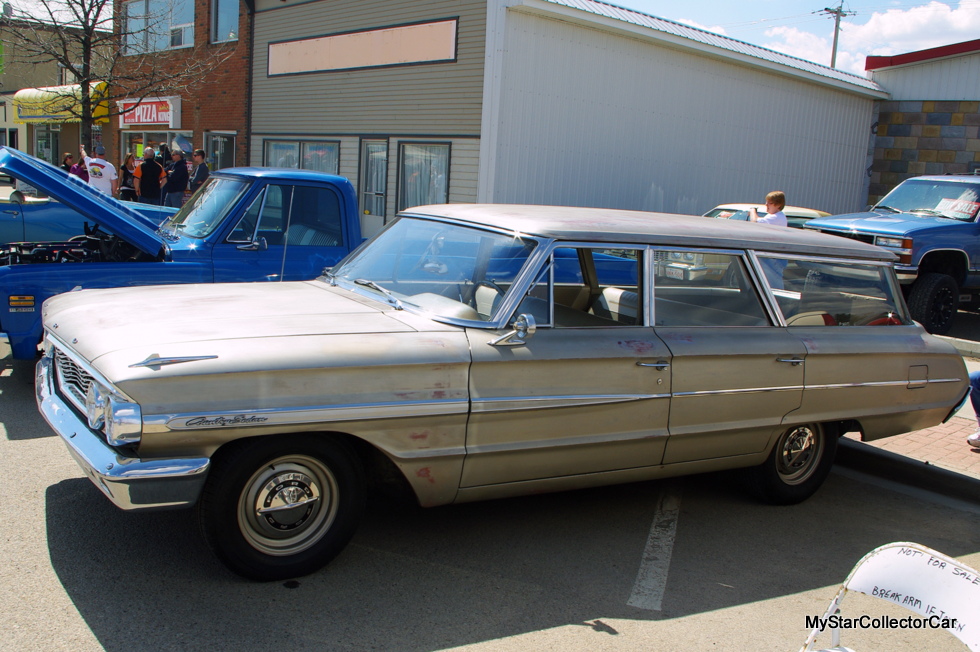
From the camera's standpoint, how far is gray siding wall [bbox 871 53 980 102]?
17109 millimetres

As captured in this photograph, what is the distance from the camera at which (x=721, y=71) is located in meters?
15.9

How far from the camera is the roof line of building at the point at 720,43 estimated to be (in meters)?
13.9

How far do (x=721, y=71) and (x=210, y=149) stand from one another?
39.9 ft

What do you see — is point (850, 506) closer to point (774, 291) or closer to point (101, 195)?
point (774, 291)

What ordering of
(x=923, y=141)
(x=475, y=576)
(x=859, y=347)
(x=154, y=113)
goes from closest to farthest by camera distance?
(x=475, y=576) < (x=859, y=347) < (x=923, y=141) < (x=154, y=113)

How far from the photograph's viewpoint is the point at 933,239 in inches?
405

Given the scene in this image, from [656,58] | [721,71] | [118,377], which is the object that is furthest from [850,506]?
[721,71]

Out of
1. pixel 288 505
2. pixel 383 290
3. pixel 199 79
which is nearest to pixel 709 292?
pixel 383 290

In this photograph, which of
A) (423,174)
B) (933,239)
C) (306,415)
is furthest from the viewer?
(423,174)

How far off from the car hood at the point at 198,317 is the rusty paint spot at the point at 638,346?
0.98 metres

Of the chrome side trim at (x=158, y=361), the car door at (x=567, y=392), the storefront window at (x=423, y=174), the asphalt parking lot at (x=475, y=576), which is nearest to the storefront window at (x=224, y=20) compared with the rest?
the storefront window at (x=423, y=174)

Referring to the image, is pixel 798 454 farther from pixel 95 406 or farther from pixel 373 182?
pixel 373 182

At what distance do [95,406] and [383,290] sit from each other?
4.83 ft

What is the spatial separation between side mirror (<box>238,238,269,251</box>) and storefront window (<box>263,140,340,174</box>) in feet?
34.4
